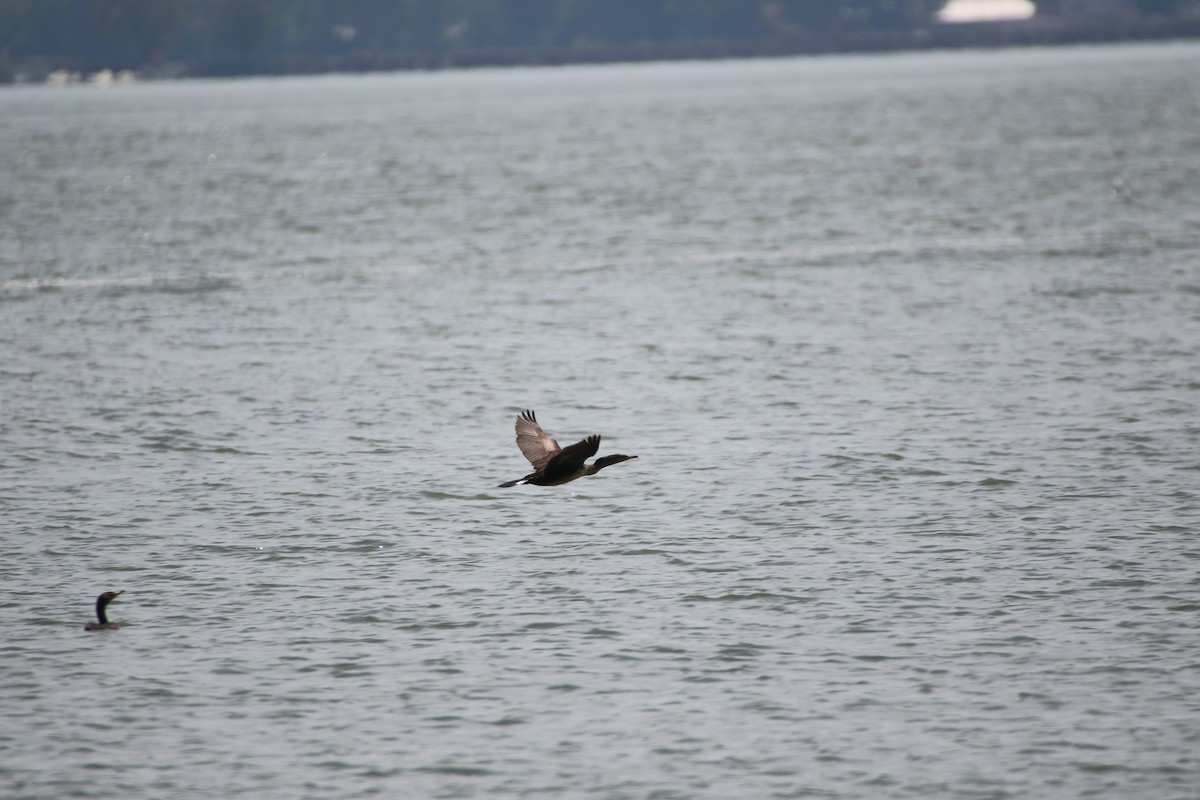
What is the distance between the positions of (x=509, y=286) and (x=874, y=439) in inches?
820

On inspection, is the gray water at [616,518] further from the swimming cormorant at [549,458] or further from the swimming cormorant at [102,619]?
the swimming cormorant at [549,458]

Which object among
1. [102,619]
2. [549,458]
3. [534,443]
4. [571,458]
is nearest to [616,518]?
[534,443]

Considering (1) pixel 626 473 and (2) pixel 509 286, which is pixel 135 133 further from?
(1) pixel 626 473

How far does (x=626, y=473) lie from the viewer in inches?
965

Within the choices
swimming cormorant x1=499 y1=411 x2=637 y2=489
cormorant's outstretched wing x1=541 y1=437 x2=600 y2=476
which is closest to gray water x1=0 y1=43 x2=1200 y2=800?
swimming cormorant x1=499 y1=411 x2=637 y2=489

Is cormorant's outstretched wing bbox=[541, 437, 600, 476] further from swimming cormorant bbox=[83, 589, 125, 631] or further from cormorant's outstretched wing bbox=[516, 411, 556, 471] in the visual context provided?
swimming cormorant bbox=[83, 589, 125, 631]

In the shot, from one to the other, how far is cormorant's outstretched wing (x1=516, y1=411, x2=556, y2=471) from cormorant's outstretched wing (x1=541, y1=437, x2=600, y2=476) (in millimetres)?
416

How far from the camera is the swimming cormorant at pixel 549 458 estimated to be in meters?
16.5


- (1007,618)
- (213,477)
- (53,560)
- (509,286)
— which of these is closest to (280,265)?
(509,286)

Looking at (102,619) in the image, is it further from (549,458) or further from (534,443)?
(549,458)

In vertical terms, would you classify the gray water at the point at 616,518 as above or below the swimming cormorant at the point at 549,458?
below

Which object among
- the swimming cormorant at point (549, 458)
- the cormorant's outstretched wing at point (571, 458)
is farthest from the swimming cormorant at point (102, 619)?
the cormorant's outstretched wing at point (571, 458)

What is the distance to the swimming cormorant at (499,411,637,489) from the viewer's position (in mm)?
16500

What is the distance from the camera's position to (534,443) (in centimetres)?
1781
